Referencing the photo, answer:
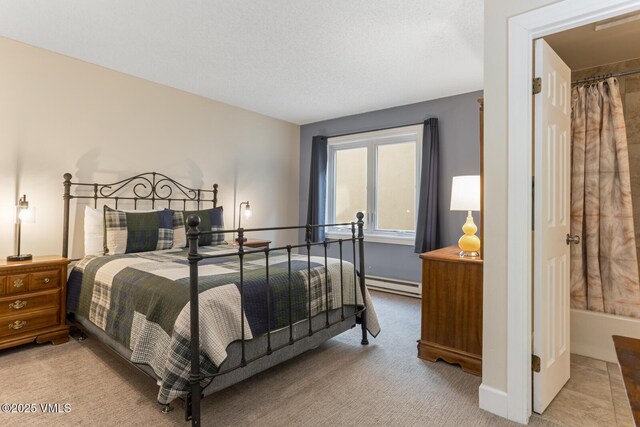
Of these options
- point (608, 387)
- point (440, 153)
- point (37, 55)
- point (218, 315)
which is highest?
point (37, 55)

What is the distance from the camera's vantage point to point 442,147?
409cm

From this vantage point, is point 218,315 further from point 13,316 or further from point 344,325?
point 13,316

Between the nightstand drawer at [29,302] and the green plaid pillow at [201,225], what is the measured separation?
1012 mm

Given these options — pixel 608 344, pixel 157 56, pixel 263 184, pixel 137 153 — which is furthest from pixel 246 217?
pixel 608 344

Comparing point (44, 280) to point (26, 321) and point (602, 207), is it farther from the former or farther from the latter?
point (602, 207)

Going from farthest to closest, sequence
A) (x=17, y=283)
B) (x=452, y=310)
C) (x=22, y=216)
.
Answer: (x=22, y=216), (x=17, y=283), (x=452, y=310)

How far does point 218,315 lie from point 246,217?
297 centimetres

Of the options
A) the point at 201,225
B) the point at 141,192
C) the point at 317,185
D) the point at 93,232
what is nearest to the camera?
the point at 93,232

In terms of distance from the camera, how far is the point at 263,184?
4992mm

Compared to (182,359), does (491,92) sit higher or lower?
higher

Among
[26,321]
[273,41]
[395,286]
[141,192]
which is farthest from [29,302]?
[395,286]

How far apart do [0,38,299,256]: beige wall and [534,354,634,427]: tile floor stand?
377 cm

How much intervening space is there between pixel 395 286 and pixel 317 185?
72.7 inches

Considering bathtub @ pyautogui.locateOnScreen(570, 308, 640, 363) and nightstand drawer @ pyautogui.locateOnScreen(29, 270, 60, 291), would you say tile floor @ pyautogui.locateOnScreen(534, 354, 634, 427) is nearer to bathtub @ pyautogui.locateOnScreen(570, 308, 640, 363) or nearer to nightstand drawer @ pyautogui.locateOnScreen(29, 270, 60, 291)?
bathtub @ pyautogui.locateOnScreen(570, 308, 640, 363)
